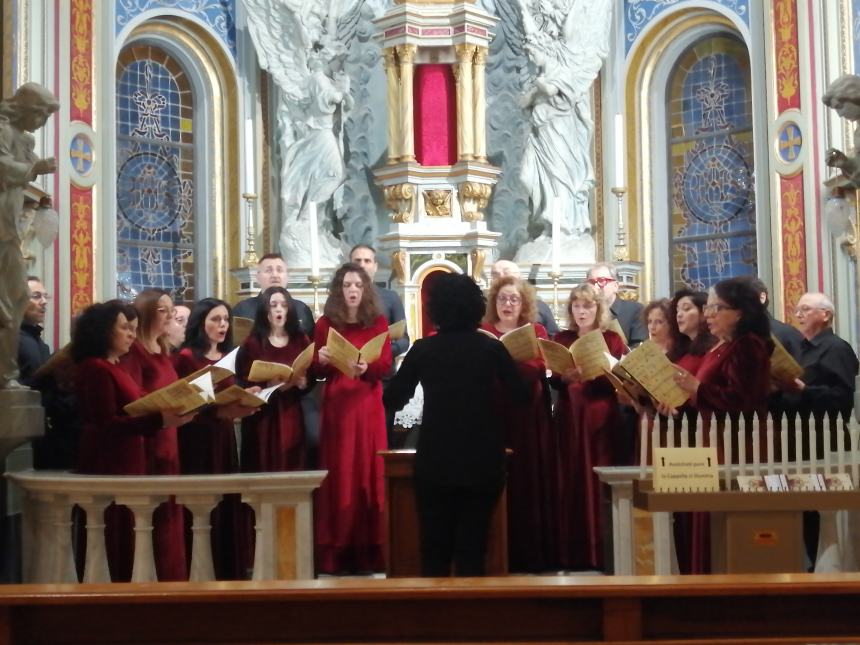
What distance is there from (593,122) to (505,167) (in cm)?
75

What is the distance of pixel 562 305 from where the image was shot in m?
9.88

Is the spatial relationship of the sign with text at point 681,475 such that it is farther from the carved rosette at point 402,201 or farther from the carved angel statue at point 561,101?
the carved angel statue at point 561,101

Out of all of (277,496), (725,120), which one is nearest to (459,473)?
(277,496)

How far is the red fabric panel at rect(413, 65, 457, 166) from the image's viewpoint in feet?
33.3

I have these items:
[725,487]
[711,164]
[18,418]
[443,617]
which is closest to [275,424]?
[18,418]

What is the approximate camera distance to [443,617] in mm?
3047

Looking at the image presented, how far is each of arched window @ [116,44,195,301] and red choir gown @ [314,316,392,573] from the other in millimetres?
5096

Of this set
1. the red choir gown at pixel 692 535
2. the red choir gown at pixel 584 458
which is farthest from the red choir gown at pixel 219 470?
the red choir gown at pixel 692 535

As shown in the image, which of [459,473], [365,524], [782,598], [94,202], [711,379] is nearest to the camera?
[782,598]

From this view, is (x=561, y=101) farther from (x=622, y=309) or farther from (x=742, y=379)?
(x=742, y=379)

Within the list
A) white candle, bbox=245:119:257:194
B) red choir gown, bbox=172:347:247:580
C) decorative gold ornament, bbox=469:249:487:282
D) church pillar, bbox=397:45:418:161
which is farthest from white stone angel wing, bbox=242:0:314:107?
red choir gown, bbox=172:347:247:580

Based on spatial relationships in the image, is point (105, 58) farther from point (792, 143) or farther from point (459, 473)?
point (459, 473)

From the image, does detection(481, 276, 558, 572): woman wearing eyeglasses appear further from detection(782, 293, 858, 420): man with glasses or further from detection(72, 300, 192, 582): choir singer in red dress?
detection(72, 300, 192, 582): choir singer in red dress

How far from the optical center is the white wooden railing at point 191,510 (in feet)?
15.7
